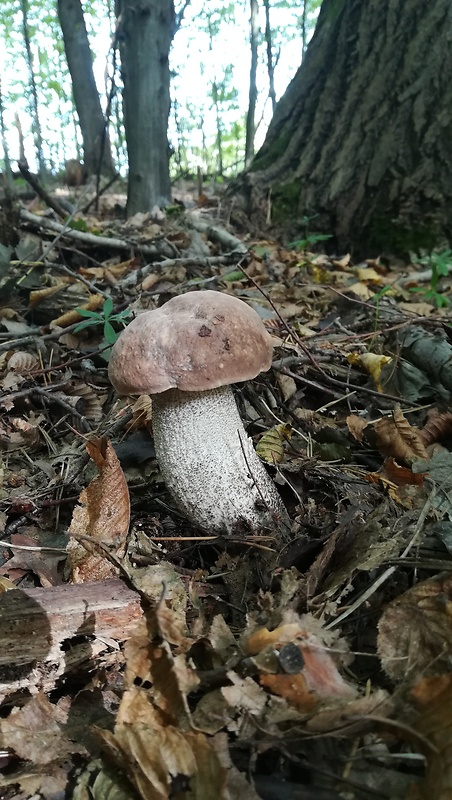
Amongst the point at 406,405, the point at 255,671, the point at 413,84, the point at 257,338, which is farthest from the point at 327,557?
the point at 413,84

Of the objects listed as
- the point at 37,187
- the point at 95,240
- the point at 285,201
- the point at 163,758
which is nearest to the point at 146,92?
the point at 285,201

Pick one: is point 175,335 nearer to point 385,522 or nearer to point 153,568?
point 153,568

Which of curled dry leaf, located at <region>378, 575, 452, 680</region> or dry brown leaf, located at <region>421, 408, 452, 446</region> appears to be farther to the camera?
dry brown leaf, located at <region>421, 408, 452, 446</region>

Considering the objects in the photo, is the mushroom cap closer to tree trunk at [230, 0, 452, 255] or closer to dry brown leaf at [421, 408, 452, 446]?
dry brown leaf at [421, 408, 452, 446]

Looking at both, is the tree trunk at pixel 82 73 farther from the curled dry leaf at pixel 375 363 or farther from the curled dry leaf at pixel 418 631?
the curled dry leaf at pixel 418 631

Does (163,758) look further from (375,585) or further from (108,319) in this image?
(108,319)

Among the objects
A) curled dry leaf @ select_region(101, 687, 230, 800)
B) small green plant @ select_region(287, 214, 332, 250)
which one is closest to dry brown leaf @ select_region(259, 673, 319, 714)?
curled dry leaf @ select_region(101, 687, 230, 800)
